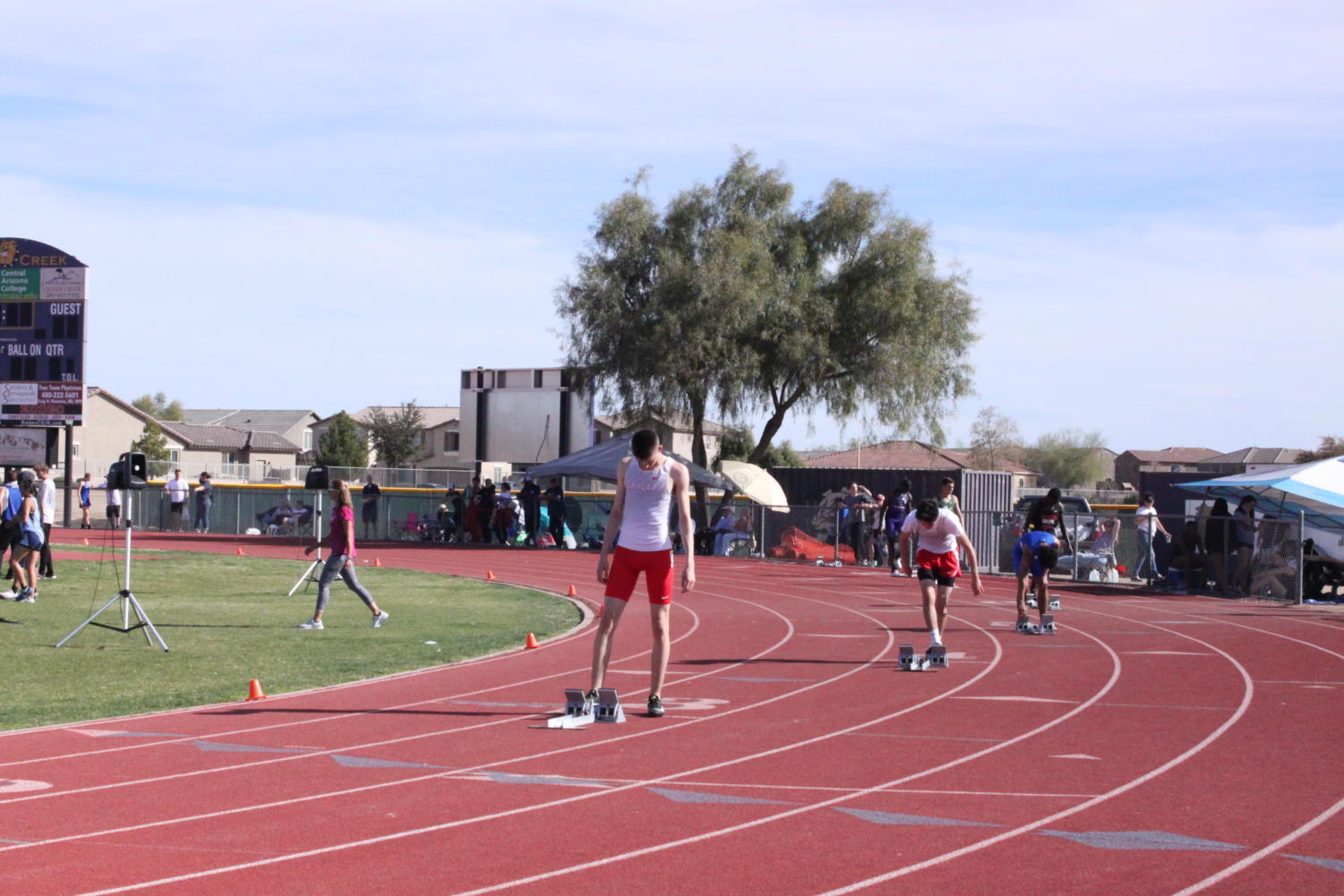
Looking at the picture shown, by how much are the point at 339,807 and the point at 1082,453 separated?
111530 mm

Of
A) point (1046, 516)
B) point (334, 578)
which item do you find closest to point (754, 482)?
point (1046, 516)

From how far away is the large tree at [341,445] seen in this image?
78.9 m

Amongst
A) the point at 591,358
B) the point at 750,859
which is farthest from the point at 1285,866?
the point at 591,358

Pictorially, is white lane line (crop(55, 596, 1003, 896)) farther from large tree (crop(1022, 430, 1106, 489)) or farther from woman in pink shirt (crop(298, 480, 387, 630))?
large tree (crop(1022, 430, 1106, 489))

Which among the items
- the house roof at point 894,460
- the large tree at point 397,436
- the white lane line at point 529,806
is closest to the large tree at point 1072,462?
the house roof at point 894,460

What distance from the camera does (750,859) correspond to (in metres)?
5.89

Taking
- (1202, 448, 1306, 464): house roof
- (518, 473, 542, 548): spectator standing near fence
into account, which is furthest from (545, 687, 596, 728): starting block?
(1202, 448, 1306, 464): house roof

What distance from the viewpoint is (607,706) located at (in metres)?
9.20

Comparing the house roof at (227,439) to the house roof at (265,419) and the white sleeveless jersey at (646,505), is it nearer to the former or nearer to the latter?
the house roof at (265,419)

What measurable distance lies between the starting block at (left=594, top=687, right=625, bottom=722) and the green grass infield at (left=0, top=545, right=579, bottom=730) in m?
3.08

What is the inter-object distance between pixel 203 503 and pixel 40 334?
6992 mm

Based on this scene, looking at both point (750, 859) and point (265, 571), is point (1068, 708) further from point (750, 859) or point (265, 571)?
point (265, 571)

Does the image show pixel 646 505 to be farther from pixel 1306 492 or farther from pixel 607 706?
pixel 1306 492

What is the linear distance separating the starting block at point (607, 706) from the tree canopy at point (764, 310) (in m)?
27.9
